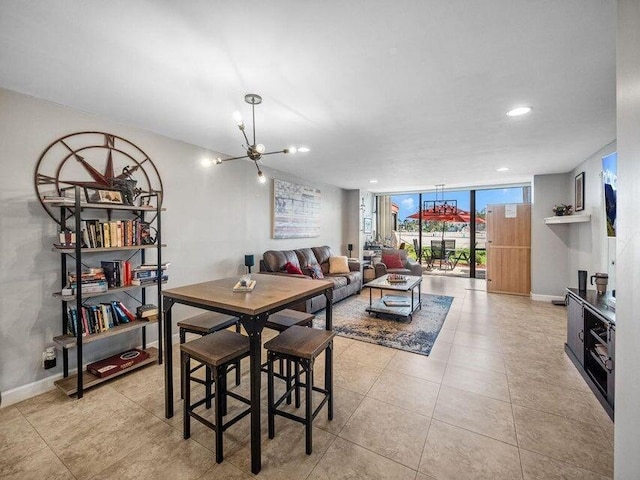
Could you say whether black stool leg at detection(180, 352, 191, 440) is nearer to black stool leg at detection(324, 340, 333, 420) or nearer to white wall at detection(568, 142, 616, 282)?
black stool leg at detection(324, 340, 333, 420)

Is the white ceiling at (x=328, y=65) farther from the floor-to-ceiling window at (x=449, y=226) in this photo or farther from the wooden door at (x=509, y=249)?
the floor-to-ceiling window at (x=449, y=226)

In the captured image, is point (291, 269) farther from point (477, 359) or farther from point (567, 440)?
point (567, 440)

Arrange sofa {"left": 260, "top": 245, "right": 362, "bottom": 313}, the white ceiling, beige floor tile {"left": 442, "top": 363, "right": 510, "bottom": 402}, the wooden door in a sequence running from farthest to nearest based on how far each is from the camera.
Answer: the wooden door, sofa {"left": 260, "top": 245, "right": 362, "bottom": 313}, beige floor tile {"left": 442, "top": 363, "right": 510, "bottom": 402}, the white ceiling

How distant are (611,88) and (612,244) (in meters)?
2.14

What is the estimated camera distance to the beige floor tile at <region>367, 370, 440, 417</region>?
2.21 meters

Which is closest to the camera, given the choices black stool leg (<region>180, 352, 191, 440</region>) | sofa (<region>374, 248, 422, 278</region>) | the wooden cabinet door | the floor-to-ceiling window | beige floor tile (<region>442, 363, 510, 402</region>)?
black stool leg (<region>180, 352, 191, 440</region>)

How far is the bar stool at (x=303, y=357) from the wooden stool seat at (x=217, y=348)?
0.18 m

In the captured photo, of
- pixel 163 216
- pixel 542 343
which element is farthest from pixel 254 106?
pixel 542 343

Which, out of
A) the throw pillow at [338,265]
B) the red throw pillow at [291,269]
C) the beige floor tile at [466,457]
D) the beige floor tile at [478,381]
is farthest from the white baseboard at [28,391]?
the throw pillow at [338,265]

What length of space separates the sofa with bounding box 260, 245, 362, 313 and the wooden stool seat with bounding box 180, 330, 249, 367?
1.95 m

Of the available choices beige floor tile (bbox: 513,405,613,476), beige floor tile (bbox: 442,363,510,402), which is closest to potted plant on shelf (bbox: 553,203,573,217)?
beige floor tile (bbox: 442,363,510,402)

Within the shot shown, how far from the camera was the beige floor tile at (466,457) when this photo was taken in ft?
5.20

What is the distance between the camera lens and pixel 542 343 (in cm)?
337

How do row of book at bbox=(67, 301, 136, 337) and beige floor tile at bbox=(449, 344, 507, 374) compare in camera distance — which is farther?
beige floor tile at bbox=(449, 344, 507, 374)
